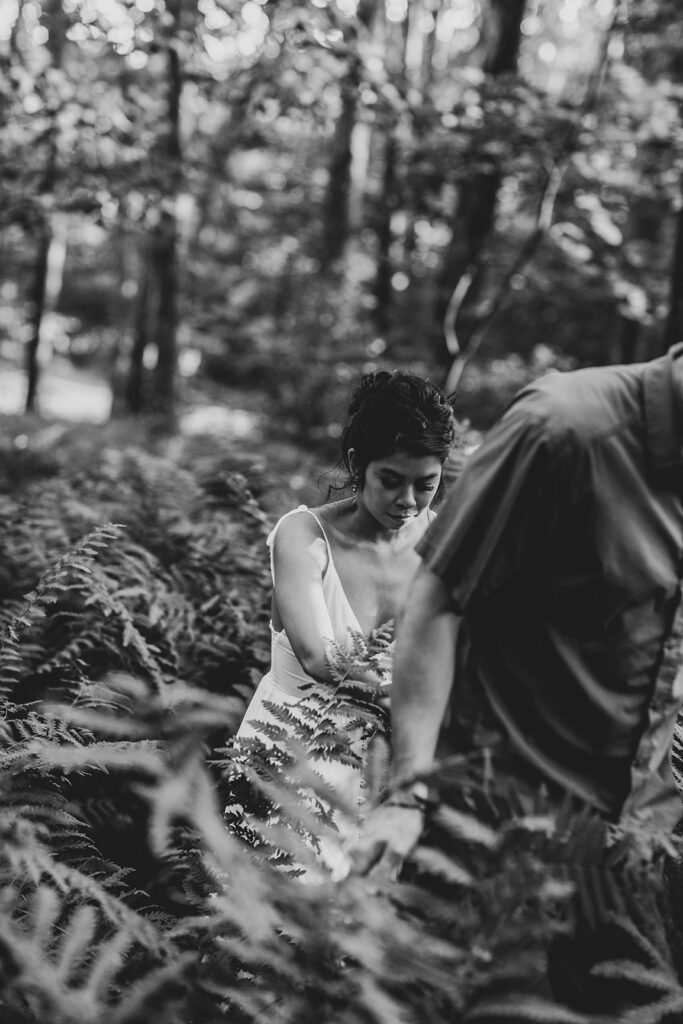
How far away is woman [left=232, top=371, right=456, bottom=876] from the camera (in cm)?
278

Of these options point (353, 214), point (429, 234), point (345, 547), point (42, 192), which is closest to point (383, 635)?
point (345, 547)

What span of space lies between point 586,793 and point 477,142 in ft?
24.3

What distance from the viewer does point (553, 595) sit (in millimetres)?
1832

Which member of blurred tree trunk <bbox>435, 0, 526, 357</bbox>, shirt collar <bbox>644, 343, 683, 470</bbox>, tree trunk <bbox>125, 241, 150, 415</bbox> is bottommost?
tree trunk <bbox>125, 241, 150, 415</bbox>

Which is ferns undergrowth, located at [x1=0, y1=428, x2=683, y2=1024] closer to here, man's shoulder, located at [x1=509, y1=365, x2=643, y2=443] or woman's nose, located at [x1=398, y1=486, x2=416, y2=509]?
woman's nose, located at [x1=398, y1=486, x2=416, y2=509]

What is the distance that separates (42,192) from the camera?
7.43 m

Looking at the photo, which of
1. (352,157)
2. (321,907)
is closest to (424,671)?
(321,907)

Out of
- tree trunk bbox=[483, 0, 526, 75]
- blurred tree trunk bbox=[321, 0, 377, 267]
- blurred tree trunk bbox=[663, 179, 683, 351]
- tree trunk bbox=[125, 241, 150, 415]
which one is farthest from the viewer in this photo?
tree trunk bbox=[125, 241, 150, 415]

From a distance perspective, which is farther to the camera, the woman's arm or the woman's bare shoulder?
the woman's bare shoulder

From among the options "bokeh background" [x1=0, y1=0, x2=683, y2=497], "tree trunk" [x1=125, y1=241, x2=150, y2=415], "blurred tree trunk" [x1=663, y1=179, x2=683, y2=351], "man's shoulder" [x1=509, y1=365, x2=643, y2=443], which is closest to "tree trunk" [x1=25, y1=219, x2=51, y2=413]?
"bokeh background" [x1=0, y1=0, x2=683, y2=497]

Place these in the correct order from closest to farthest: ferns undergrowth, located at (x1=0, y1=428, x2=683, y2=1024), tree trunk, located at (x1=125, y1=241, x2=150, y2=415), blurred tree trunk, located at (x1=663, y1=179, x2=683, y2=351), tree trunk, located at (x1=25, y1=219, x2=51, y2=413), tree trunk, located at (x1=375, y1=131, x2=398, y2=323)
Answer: ferns undergrowth, located at (x1=0, y1=428, x2=683, y2=1024) → blurred tree trunk, located at (x1=663, y1=179, x2=683, y2=351) → tree trunk, located at (x1=25, y1=219, x2=51, y2=413) → tree trunk, located at (x1=375, y1=131, x2=398, y2=323) → tree trunk, located at (x1=125, y1=241, x2=150, y2=415)

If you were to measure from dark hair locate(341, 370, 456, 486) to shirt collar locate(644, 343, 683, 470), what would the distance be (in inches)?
41.1

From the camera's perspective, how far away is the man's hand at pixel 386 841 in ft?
5.68

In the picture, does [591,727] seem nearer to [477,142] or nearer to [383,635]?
[383,635]
